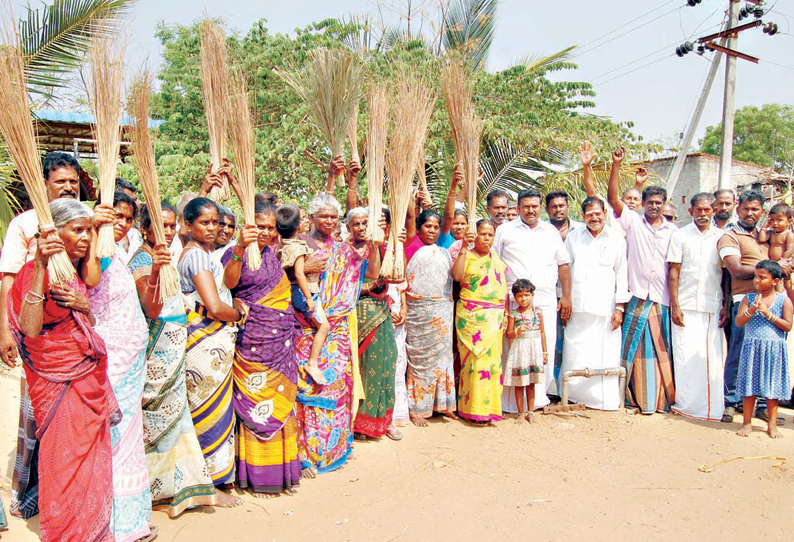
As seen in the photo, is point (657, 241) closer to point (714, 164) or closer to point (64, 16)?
point (64, 16)

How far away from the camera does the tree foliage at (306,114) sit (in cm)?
823

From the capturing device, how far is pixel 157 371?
3.13 meters

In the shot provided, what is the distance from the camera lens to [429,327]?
4.98m

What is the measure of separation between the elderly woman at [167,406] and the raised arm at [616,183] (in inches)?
150

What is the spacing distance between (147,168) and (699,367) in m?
4.82

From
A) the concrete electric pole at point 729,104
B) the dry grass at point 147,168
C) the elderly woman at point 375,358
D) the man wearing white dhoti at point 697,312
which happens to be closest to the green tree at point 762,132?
the concrete electric pole at point 729,104

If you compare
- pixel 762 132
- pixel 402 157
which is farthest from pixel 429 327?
pixel 762 132

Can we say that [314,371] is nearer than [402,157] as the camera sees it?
Yes

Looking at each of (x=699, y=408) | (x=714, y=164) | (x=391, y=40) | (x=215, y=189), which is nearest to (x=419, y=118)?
(x=215, y=189)

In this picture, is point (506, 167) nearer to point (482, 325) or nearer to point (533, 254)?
point (533, 254)

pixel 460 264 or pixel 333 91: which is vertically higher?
pixel 333 91

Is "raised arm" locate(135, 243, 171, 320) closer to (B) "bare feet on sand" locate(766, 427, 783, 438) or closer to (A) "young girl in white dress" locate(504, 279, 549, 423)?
(A) "young girl in white dress" locate(504, 279, 549, 423)

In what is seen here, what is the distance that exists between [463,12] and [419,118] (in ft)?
26.4

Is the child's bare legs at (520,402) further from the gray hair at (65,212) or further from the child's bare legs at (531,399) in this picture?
the gray hair at (65,212)
